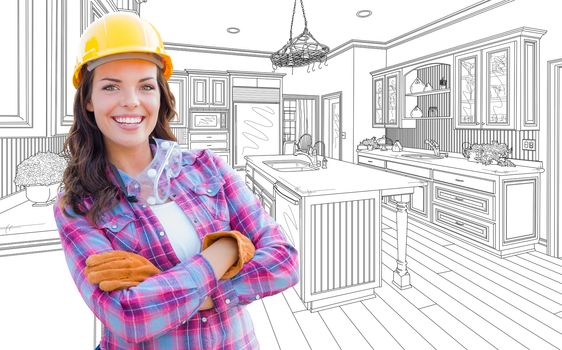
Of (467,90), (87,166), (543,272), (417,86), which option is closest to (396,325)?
(543,272)

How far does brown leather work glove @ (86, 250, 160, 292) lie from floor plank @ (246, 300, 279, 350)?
160 cm

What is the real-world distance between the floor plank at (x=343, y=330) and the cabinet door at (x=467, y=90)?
2.89 m

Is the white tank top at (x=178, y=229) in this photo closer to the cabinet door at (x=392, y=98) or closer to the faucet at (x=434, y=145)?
the faucet at (x=434, y=145)

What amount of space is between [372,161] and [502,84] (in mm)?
2261

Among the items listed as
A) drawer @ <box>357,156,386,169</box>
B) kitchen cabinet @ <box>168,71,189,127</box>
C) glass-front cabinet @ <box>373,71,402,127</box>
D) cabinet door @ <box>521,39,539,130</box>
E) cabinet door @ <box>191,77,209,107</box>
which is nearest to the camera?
cabinet door @ <box>521,39,539,130</box>

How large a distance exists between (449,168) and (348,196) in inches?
81.8

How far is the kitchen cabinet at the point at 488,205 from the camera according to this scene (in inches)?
134

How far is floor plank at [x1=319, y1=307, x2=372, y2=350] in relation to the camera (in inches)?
80.5

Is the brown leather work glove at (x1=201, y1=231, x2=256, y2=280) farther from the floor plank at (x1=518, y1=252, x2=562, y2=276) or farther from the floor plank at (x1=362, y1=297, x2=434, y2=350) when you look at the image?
the floor plank at (x1=518, y1=252, x2=562, y2=276)

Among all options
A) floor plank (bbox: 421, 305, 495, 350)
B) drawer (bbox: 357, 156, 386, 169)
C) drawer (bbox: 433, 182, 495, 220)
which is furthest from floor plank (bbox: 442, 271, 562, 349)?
drawer (bbox: 357, 156, 386, 169)

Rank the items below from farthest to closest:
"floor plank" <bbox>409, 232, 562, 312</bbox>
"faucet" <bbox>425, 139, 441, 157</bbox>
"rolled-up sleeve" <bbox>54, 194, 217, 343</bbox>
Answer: "faucet" <bbox>425, 139, 441, 157</bbox> → "floor plank" <bbox>409, 232, 562, 312</bbox> → "rolled-up sleeve" <bbox>54, 194, 217, 343</bbox>

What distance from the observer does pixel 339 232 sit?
2.45 meters

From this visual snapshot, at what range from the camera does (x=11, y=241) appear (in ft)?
4.42

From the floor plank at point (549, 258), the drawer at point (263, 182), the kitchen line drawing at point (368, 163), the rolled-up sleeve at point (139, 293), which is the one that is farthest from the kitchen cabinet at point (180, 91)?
the rolled-up sleeve at point (139, 293)
